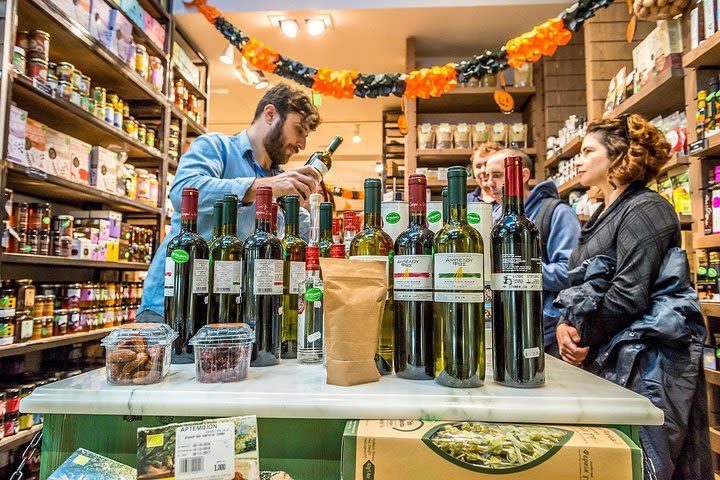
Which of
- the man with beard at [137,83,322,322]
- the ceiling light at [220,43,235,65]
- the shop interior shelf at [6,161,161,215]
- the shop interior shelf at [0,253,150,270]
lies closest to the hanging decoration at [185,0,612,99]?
the ceiling light at [220,43,235,65]

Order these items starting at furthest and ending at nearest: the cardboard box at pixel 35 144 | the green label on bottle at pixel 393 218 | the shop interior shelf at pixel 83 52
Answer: the shop interior shelf at pixel 83 52, the cardboard box at pixel 35 144, the green label on bottle at pixel 393 218

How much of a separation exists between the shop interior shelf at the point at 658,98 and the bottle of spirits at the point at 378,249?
2.03 meters

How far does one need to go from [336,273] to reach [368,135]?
689 centimetres

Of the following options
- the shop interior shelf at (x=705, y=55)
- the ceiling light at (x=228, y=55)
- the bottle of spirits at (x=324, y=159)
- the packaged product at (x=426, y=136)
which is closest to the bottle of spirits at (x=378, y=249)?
the bottle of spirits at (x=324, y=159)

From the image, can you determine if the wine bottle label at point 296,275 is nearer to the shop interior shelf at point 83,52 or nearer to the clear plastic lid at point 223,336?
the clear plastic lid at point 223,336

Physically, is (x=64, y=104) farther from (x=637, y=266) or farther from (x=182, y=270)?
(x=637, y=266)

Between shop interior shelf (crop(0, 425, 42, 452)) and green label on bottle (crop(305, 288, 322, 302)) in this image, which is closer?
green label on bottle (crop(305, 288, 322, 302))

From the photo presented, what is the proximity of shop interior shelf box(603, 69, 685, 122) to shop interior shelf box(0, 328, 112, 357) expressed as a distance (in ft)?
10.9

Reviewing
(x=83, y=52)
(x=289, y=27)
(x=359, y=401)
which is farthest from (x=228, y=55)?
(x=359, y=401)

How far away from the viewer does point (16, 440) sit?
234 centimetres

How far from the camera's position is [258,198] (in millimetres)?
1146

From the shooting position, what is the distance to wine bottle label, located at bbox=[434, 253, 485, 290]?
90cm

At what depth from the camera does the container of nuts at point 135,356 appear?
0.94 m

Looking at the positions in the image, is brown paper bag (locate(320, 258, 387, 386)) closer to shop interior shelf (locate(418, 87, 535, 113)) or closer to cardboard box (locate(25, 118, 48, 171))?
cardboard box (locate(25, 118, 48, 171))
